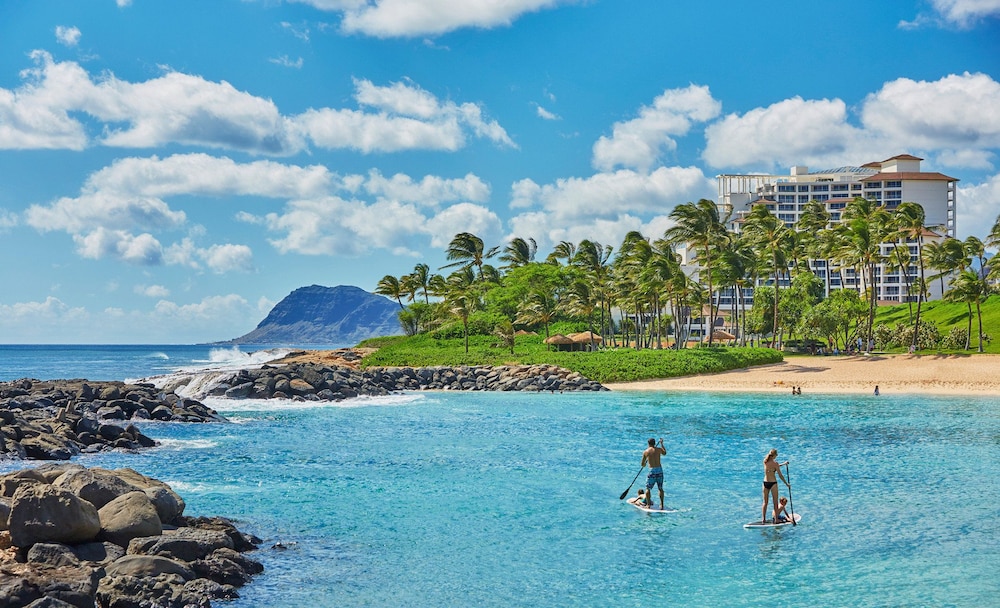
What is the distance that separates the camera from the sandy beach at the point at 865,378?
193ft

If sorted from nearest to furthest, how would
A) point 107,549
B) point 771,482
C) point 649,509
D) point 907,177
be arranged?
point 107,549, point 771,482, point 649,509, point 907,177

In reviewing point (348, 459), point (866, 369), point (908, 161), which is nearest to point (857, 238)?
point (866, 369)

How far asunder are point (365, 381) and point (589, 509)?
43375mm

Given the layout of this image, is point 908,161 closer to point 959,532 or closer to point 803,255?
point 803,255

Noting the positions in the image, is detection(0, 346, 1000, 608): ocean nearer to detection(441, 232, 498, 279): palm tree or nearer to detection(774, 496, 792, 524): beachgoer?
detection(774, 496, 792, 524): beachgoer

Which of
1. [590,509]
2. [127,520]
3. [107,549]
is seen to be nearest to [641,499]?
[590,509]

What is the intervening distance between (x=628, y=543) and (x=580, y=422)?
23.5 metres

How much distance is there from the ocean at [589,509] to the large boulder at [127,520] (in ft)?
7.34

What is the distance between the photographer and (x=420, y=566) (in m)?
16.6

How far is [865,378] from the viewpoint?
62156 millimetres

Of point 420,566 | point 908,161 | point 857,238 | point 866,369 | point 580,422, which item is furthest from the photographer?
point 908,161

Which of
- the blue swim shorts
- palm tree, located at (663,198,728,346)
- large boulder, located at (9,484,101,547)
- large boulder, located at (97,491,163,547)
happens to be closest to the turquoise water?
the blue swim shorts

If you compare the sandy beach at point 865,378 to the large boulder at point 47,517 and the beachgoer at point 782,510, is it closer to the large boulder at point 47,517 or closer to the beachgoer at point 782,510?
the beachgoer at point 782,510

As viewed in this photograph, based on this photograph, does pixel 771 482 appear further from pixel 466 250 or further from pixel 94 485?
pixel 466 250
